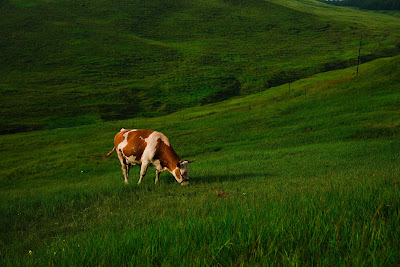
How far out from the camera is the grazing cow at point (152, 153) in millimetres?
13766

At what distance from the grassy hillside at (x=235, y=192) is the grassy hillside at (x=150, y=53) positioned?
99.0ft

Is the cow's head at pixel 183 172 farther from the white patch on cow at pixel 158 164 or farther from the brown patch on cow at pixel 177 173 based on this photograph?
the white patch on cow at pixel 158 164

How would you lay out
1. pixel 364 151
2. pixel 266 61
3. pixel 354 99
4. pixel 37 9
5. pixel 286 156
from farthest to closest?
pixel 37 9, pixel 266 61, pixel 354 99, pixel 286 156, pixel 364 151

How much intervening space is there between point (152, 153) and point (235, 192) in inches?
242

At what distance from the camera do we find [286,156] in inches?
916

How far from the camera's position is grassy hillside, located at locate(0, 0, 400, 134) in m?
82.8

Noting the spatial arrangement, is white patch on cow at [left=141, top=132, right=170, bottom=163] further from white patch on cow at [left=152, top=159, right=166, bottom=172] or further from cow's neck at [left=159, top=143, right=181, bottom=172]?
cow's neck at [left=159, top=143, right=181, bottom=172]

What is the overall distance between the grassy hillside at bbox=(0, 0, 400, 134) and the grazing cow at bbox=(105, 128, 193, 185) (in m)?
56.0

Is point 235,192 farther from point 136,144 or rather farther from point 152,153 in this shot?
point 136,144

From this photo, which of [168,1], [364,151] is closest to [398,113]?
[364,151]

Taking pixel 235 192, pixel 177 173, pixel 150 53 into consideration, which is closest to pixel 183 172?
pixel 177 173

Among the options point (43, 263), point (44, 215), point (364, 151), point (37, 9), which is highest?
point (37, 9)

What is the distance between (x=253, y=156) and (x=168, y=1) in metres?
179

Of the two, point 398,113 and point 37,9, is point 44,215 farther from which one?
point 37,9
